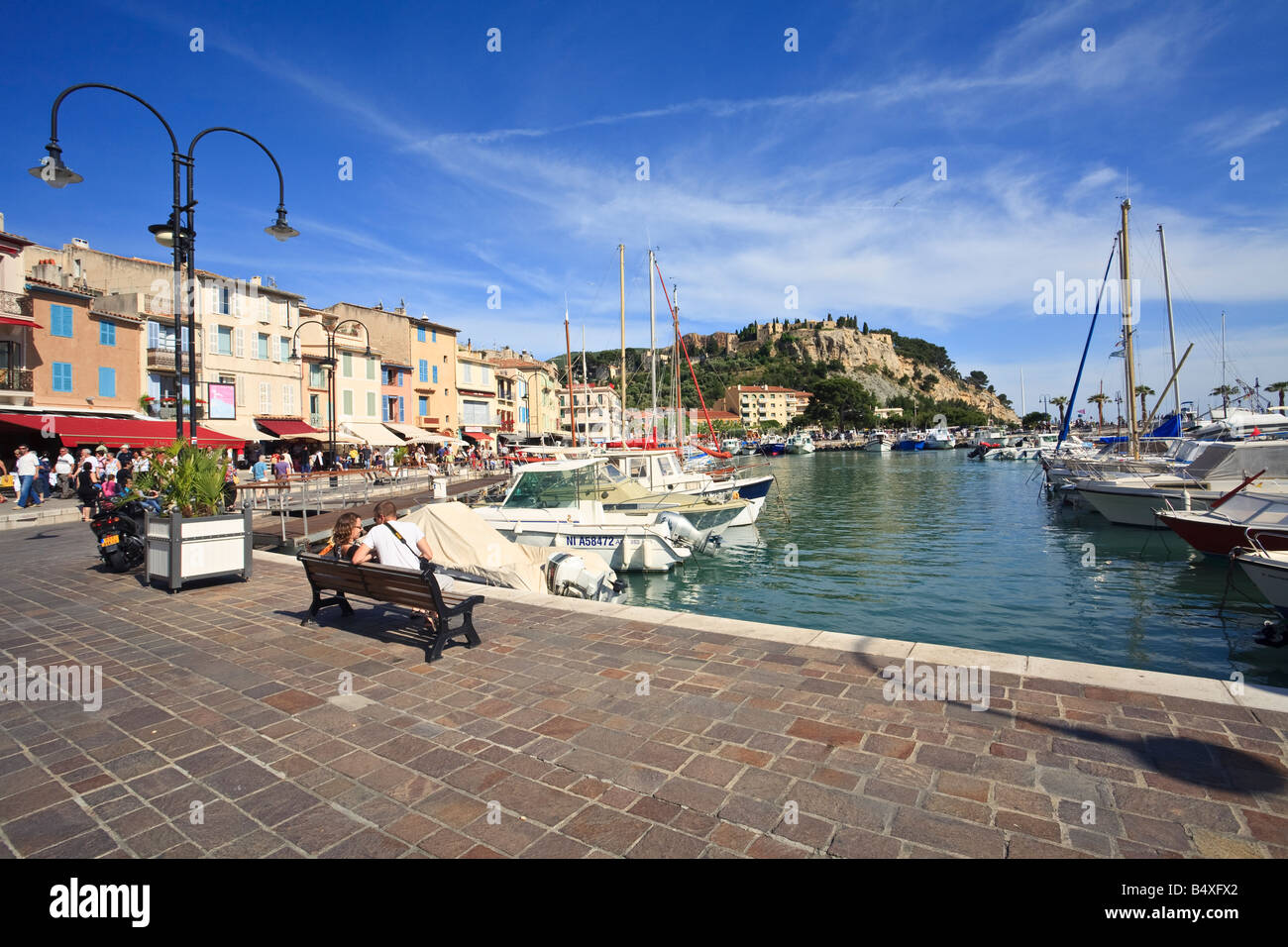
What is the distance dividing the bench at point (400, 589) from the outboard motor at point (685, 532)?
8.99 m

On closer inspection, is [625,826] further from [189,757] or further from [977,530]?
[977,530]

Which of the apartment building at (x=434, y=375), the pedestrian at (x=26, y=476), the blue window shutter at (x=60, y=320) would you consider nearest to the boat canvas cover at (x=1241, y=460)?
the pedestrian at (x=26, y=476)

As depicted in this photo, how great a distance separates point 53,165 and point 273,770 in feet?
30.6

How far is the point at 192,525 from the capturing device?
8195 millimetres

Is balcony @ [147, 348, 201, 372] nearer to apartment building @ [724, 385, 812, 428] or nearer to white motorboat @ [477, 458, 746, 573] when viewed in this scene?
white motorboat @ [477, 458, 746, 573]

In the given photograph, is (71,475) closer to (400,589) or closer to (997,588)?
(400,589)

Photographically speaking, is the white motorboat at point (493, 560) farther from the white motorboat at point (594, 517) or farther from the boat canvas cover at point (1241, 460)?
the boat canvas cover at point (1241, 460)

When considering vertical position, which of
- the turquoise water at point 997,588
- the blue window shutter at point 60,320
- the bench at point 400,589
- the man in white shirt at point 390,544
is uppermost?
→ the blue window shutter at point 60,320

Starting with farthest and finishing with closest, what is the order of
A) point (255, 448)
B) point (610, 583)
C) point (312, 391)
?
1. point (312, 391)
2. point (255, 448)
3. point (610, 583)

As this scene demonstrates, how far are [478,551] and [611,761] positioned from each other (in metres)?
6.95

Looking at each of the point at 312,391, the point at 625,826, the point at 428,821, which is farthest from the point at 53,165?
the point at 312,391

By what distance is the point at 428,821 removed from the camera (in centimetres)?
314
